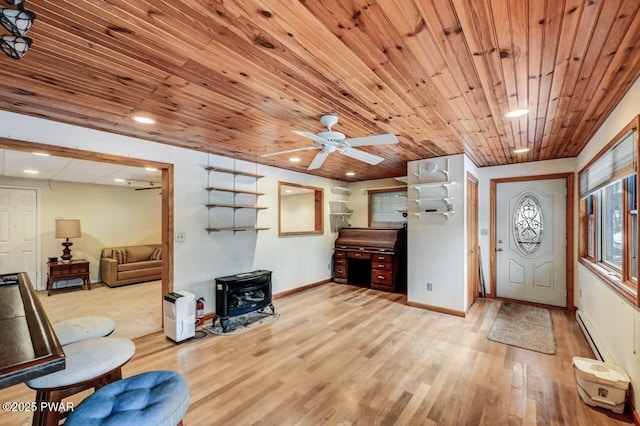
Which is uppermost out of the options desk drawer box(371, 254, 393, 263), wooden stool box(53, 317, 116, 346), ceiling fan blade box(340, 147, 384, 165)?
ceiling fan blade box(340, 147, 384, 165)

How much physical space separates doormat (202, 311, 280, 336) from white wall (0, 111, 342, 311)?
1.34 ft

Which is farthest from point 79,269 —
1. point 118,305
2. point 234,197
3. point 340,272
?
point 340,272

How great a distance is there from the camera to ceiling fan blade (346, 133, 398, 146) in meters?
2.36

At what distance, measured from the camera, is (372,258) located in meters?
5.79

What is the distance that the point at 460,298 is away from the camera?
408 centimetres

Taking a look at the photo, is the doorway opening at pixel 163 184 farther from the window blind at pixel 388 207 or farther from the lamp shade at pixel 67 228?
the window blind at pixel 388 207

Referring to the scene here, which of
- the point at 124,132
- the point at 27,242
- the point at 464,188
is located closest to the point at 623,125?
the point at 464,188

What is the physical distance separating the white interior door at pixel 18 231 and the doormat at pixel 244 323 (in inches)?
196

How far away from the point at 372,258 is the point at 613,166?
12.5ft

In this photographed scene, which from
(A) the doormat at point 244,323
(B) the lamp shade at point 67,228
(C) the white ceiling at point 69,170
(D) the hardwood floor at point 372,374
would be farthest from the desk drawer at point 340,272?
(B) the lamp shade at point 67,228

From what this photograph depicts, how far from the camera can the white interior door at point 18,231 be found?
563 cm

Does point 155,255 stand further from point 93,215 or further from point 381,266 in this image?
point 381,266

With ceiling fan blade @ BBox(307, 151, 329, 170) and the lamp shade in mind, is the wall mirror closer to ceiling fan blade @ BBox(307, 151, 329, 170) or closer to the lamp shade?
ceiling fan blade @ BBox(307, 151, 329, 170)

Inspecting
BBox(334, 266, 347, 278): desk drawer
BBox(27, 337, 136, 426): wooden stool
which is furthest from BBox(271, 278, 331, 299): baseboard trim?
BBox(27, 337, 136, 426): wooden stool
